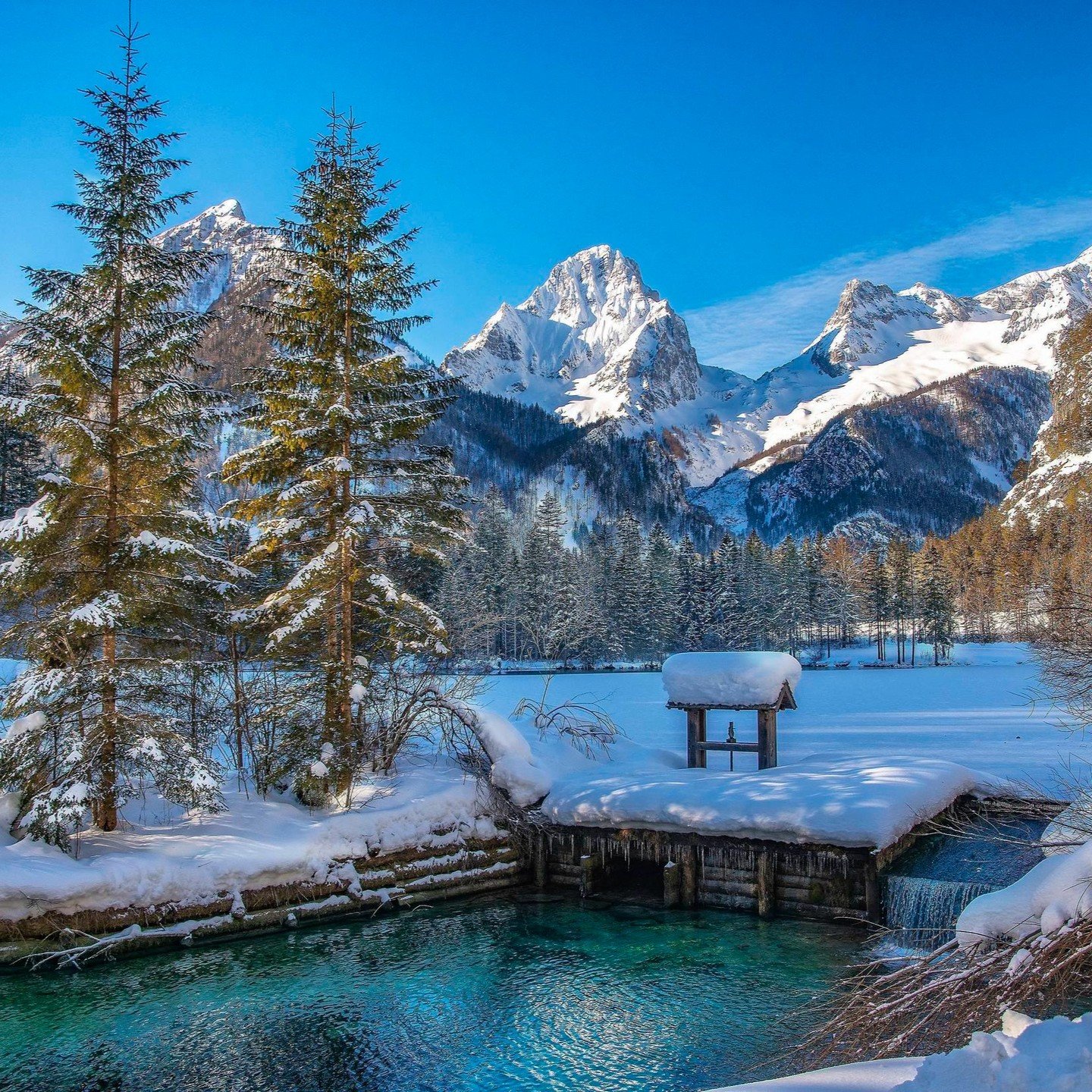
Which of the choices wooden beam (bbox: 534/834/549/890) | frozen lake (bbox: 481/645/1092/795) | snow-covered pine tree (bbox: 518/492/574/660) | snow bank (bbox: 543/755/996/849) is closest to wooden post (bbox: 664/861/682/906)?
snow bank (bbox: 543/755/996/849)

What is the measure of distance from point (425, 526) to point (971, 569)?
90510 mm

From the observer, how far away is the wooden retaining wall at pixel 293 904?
11477 millimetres

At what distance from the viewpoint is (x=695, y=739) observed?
18891 millimetres

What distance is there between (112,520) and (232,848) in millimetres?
5671

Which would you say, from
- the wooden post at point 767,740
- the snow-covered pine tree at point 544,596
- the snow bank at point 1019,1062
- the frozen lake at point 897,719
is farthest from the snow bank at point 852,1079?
the snow-covered pine tree at point 544,596

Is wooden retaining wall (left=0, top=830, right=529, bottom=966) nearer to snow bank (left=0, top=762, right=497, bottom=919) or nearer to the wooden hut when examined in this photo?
snow bank (left=0, top=762, right=497, bottom=919)

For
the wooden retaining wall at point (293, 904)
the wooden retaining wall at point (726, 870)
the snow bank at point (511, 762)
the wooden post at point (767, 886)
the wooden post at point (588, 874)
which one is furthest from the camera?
the snow bank at point (511, 762)

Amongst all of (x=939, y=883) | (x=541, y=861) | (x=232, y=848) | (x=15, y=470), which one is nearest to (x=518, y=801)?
(x=541, y=861)

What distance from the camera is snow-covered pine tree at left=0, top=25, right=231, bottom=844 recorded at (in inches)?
499

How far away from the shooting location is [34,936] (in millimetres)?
11414

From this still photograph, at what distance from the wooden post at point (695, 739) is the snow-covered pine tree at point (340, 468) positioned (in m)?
6.11

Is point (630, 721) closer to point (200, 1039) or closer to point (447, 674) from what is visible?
point (447, 674)

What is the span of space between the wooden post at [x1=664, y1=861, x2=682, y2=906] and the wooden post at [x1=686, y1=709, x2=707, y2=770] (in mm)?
4210

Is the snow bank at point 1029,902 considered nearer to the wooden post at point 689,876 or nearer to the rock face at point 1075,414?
the wooden post at point 689,876
